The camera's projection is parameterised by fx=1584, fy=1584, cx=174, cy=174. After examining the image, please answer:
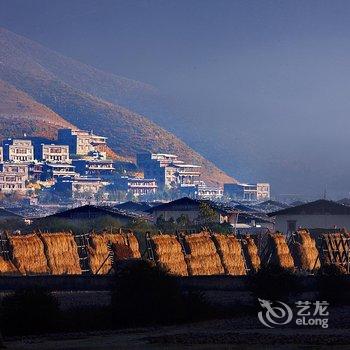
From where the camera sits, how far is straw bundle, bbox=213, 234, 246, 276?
43031 millimetres

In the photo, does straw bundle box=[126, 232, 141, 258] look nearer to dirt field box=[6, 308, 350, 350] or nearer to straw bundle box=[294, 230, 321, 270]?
straw bundle box=[294, 230, 321, 270]

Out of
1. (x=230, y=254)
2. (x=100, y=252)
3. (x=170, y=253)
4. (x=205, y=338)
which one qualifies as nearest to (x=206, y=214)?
(x=230, y=254)

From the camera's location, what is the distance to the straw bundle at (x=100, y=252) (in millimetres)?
Result: 41344

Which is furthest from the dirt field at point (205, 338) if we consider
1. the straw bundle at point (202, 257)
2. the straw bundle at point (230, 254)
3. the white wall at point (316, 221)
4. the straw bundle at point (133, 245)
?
the white wall at point (316, 221)

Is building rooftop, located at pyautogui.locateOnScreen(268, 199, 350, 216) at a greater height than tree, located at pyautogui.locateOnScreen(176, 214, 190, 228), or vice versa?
building rooftop, located at pyautogui.locateOnScreen(268, 199, 350, 216)

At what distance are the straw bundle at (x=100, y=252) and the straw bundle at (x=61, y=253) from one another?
0.41 m

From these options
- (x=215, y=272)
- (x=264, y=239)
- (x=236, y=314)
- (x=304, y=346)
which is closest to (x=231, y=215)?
(x=264, y=239)

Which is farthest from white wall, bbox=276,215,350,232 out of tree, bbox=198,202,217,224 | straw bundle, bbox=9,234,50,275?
straw bundle, bbox=9,234,50,275

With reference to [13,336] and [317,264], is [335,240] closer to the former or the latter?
[317,264]

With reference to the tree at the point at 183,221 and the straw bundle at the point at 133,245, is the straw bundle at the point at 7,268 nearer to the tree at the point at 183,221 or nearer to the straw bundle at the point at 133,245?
the straw bundle at the point at 133,245

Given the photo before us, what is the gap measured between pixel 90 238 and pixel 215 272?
3.44 metres

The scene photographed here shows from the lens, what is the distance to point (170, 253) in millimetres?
40375

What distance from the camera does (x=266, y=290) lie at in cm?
3055

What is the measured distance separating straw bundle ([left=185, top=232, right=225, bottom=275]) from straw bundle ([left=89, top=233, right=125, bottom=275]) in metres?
2.07
